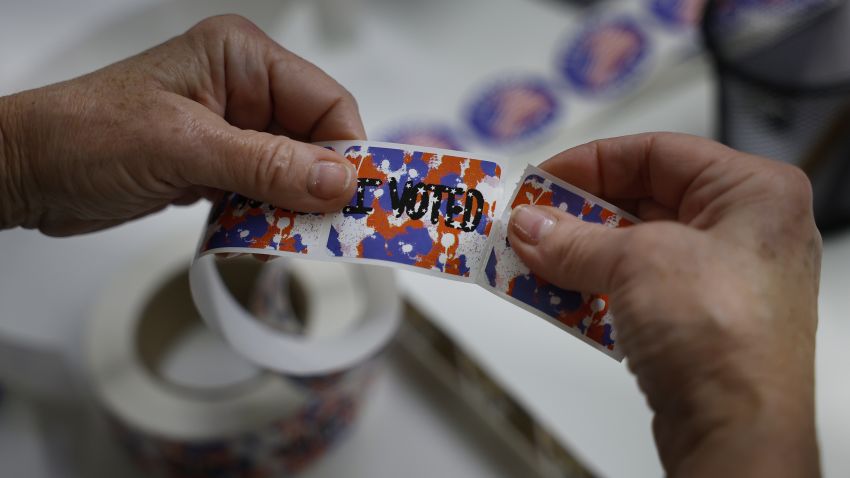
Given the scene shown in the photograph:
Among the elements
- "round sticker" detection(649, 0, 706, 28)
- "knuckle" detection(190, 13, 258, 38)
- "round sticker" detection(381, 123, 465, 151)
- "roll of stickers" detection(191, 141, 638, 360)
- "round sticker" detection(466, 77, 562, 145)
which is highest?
"knuckle" detection(190, 13, 258, 38)

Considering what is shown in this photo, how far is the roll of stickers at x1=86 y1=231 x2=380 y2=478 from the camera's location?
59 centimetres

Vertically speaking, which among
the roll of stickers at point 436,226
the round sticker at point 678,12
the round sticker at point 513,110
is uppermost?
the roll of stickers at point 436,226

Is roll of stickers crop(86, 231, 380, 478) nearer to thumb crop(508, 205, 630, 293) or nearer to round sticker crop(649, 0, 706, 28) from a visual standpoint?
thumb crop(508, 205, 630, 293)

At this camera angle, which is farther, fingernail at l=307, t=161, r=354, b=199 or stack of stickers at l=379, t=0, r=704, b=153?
stack of stickers at l=379, t=0, r=704, b=153

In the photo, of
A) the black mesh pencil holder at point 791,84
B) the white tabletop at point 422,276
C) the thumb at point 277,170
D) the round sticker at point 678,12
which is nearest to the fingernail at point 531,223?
the thumb at point 277,170

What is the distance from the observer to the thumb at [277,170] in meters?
0.42

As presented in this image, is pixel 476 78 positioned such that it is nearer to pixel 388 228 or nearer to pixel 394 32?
pixel 394 32

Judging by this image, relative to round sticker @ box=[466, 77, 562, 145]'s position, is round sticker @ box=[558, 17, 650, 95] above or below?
above

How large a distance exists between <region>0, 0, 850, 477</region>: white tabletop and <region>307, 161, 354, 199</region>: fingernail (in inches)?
11.7

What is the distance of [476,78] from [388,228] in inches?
22.8

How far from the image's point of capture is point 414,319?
2.46 feet

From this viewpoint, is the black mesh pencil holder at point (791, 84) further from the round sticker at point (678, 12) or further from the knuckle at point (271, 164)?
the knuckle at point (271, 164)

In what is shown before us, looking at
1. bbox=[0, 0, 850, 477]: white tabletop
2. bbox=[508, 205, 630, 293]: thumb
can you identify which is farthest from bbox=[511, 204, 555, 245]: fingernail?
bbox=[0, 0, 850, 477]: white tabletop

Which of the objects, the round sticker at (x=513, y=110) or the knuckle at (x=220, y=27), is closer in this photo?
the knuckle at (x=220, y=27)
